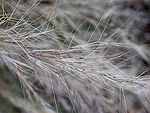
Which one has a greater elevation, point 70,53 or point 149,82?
point 70,53

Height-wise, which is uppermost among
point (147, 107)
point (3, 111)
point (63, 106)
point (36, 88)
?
point (36, 88)

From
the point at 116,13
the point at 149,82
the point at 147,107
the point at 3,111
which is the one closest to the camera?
the point at 149,82

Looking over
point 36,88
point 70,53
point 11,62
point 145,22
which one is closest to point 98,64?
point 70,53

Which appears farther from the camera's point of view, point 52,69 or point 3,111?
point 3,111

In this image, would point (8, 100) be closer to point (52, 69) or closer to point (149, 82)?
point (52, 69)

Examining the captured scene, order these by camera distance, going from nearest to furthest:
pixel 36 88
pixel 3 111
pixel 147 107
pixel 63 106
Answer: pixel 36 88
pixel 3 111
pixel 63 106
pixel 147 107

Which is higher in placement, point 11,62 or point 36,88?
point 11,62

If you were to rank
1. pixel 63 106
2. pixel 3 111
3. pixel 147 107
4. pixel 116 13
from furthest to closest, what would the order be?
1. pixel 147 107
2. pixel 116 13
3. pixel 63 106
4. pixel 3 111

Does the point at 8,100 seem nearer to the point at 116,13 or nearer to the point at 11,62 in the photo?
the point at 11,62

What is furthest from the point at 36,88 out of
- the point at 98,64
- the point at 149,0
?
the point at 149,0
